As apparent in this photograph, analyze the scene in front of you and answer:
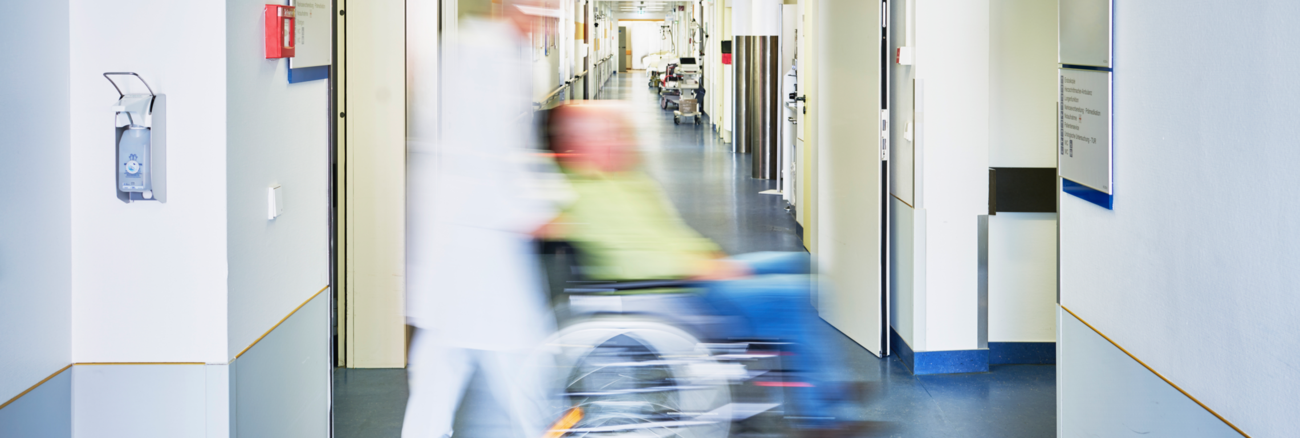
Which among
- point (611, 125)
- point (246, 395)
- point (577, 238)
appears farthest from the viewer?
point (577, 238)

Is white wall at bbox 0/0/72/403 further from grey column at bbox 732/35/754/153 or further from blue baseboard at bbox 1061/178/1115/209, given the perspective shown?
grey column at bbox 732/35/754/153

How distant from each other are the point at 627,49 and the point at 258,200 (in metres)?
47.6

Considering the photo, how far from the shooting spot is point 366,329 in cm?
427

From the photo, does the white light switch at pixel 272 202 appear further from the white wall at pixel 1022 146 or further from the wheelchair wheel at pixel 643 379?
the white wall at pixel 1022 146

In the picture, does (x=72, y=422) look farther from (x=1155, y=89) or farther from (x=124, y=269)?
(x=1155, y=89)

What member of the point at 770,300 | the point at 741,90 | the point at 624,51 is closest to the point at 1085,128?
the point at 770,300

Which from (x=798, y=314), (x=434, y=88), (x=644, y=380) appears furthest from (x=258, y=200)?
(x=434, y=88)

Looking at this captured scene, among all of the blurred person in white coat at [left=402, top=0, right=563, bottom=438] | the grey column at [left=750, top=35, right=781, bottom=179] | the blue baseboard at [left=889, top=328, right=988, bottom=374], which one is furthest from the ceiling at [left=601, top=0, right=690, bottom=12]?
the blurred person in white coat at [left=402, top=0, right=563, bottom=438]

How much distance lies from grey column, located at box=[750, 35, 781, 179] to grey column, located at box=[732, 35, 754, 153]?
0.43 metres

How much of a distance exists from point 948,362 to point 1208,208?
8.52 feet

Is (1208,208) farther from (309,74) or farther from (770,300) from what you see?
(309,74)

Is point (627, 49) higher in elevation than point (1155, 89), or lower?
higher

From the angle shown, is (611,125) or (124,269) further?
(611,125)

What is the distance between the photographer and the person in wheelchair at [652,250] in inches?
119
